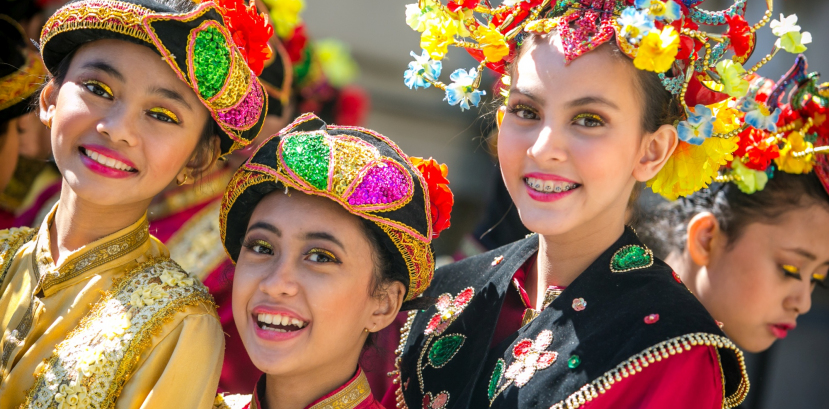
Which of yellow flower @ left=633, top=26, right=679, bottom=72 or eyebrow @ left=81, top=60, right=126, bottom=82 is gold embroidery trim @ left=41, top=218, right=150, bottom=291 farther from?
yellow flower @ left=633, top=26, right=679, bottom=72

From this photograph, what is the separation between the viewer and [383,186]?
6.71ft

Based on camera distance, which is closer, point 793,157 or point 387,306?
point 387,306

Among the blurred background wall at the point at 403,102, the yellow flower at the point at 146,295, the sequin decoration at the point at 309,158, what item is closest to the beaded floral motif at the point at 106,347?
the yellow flower at the point at 146,295

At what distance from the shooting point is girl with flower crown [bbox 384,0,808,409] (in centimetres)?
198

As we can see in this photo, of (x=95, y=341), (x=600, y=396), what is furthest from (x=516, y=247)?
(x=95, y=341)

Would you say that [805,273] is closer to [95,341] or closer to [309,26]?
[95,341]

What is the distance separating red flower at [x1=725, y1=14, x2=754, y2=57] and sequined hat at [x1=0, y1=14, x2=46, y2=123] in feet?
7.86

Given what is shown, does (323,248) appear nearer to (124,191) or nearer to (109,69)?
(124,191)

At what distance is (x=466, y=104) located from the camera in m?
2.48

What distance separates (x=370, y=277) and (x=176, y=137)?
2.23ft

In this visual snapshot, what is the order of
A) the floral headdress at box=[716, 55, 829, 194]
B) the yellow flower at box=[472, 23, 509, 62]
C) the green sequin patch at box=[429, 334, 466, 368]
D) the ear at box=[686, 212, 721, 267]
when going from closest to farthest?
the yellow flower at box=[472, 23, 509, 62] → the green sequin patch at box=[429, 334, 466, 368] → the floral headdress at box=[716, 55, 829, 194] → the ear at box=[686, 212, 721, 267]

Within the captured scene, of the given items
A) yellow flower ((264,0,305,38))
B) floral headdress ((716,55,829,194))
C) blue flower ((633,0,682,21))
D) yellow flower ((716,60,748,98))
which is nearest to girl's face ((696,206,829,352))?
floral headdress ((716,55,829,194))

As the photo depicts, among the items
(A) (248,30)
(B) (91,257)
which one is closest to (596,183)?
(A) (248,30)

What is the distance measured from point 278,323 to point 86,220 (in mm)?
715
